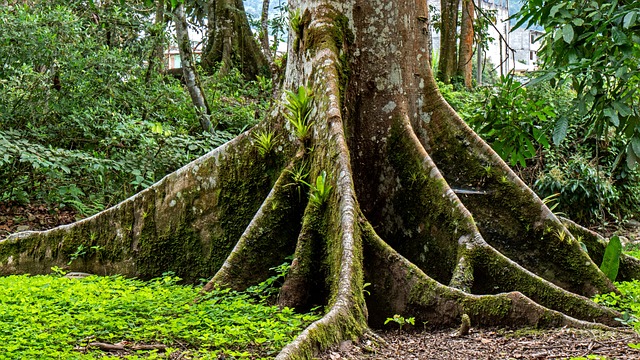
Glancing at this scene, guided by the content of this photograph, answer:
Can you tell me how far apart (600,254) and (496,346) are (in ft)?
10.3

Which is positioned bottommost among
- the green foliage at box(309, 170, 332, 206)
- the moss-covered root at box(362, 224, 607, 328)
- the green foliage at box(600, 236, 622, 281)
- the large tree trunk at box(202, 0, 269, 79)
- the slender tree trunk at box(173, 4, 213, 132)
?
the moss-covered root at box(362, 224, 607, 328)

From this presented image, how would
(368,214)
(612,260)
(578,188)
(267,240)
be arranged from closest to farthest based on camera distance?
(267,240), (368,214), (612,260), (578,188)

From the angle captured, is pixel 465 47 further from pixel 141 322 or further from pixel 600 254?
pixel 141 322

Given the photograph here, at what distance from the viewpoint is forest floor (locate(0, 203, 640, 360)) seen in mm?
4125

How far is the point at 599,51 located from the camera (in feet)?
18.0

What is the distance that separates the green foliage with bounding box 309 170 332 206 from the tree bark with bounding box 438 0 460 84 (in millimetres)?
16400

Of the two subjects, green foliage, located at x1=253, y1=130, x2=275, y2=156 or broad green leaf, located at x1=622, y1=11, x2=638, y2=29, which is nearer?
broad green leaf, located at x1=622, y1=11, x2=638, y2=29

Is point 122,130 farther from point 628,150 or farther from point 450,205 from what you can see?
point 628,150

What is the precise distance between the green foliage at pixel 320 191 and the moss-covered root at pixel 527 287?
1.33 metres

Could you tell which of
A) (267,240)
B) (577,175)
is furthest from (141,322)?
(577,175)

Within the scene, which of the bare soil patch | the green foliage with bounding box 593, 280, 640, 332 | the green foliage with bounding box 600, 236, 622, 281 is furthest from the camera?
the bare soil patch

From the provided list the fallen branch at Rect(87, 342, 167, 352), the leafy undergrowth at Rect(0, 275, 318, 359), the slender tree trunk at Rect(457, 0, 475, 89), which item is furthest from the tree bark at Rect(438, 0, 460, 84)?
the fallen branch at Rect(87, 342, 167, 352)

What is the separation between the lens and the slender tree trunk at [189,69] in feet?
43.3

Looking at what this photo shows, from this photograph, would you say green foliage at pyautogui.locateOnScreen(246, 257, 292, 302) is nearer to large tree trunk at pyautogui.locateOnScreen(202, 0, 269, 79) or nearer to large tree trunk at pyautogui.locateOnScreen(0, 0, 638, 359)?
large tree trunk at pyautogui.locateOnScreen(0, 0, 638, 359)
